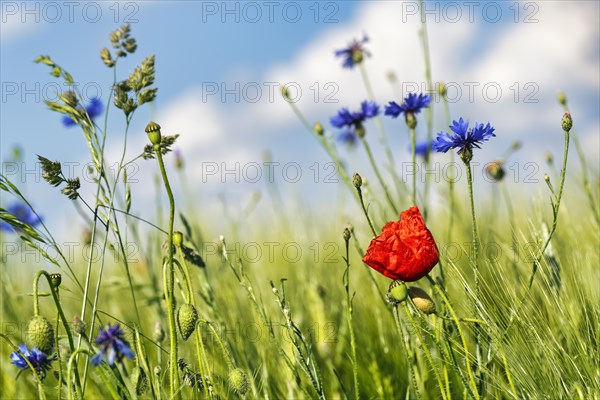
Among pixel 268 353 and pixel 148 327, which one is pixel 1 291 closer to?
pixel 148 327

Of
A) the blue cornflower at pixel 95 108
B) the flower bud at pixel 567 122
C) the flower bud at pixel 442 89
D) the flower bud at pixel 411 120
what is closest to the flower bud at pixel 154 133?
the flower bud at pixel 567 122

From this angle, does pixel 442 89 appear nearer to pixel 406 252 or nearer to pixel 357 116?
pixel 357 116

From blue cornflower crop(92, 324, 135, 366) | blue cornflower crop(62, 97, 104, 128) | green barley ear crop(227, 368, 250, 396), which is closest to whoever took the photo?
green barley ear crop(227, 368, 250, 396)

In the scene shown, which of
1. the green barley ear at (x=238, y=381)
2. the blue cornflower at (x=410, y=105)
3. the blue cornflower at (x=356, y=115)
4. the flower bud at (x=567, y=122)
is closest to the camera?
the green barley ear at (x=238, y=381)

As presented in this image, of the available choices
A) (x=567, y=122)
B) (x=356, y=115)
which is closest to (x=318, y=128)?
(x=356, y=115)

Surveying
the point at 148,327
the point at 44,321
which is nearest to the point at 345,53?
the point at 148,327

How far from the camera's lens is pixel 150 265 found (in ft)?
6.68

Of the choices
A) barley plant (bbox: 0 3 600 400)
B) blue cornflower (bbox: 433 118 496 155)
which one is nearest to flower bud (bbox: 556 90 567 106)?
barley plant (bbox: 0 3 600 400)

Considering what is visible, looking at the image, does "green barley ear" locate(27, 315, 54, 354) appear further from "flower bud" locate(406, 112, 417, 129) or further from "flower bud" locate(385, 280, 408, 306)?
"flower bud" locate(406, 112, 417, 129)

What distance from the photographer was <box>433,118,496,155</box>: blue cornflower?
51.2 inches

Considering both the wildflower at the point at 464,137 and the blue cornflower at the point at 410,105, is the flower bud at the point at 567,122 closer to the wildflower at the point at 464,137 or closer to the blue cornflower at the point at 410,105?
the wildflower at the point at 464,137

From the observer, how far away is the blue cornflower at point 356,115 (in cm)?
200

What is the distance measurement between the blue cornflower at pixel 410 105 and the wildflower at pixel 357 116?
15 cm

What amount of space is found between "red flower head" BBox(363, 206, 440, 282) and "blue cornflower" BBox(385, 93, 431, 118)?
0.73 meters
